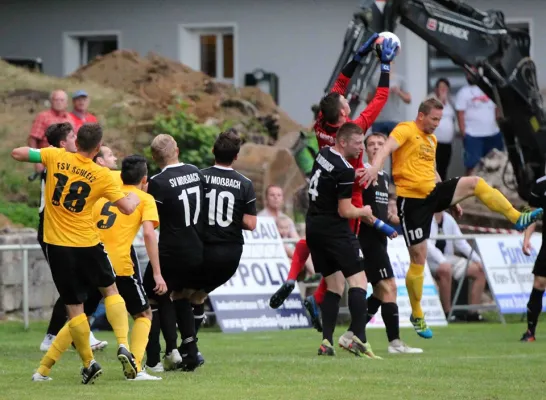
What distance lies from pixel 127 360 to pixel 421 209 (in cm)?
492

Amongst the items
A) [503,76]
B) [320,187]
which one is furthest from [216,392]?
[503,76]

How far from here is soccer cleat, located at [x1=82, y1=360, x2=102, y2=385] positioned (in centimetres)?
1162

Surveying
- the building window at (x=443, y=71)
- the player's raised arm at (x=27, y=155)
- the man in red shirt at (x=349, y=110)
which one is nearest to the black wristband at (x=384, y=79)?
the man in red shirt at (x=349, y=110)

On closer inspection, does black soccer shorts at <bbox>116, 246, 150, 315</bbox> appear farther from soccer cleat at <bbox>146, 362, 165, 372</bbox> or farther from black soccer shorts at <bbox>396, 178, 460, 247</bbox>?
black soccer shorts at <bbox>396, 178, 460, 247</bbox>

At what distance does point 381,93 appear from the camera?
14.4 meters

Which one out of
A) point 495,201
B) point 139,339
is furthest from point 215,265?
point 495,201

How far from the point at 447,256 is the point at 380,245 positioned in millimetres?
5981

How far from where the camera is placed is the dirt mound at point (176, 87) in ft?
87.4

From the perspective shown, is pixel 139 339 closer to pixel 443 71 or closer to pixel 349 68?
pixel 349 68

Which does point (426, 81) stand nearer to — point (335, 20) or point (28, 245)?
point (335, 20)

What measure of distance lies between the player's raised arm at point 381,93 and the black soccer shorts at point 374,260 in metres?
1.36

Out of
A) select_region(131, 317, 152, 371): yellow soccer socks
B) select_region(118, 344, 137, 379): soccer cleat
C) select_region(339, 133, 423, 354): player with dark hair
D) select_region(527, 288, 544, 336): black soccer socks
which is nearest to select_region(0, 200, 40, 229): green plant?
select_region(339, 133, 423, 354): player with dark hair

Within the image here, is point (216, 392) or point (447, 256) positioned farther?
point (447, 256)

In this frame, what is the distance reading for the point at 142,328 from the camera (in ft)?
40.1
